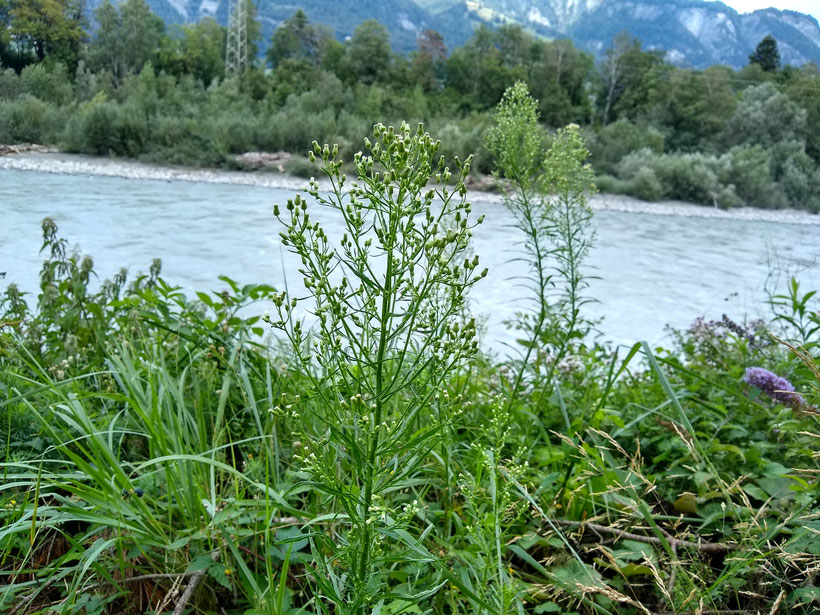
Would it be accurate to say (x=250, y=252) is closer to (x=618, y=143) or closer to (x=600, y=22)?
(x=618, y=143)

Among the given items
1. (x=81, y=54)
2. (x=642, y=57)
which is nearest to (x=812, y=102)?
(x=642, y=57)

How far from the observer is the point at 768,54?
1055cm

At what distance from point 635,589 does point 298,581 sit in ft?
2.47

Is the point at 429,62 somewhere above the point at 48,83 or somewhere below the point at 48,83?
above

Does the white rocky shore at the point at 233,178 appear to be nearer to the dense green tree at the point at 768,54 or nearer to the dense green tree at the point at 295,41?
the dense green tree at the point at 295,41

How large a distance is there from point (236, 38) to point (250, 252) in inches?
107

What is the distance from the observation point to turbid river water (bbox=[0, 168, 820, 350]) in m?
3.46

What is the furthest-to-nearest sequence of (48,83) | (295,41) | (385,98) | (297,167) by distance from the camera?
(385,98) < (295,41) < (297,167) < (48,83)

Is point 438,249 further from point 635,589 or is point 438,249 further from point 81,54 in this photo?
point 81,54

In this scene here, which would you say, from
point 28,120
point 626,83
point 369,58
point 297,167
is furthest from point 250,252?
point 626,83

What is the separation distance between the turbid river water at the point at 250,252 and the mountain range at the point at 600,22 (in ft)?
12.8

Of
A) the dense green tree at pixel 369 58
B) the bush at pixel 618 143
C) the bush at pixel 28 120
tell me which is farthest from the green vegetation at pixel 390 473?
the bush at pixel 618 143

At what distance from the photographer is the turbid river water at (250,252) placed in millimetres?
3465

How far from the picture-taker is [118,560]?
3.72 ft
